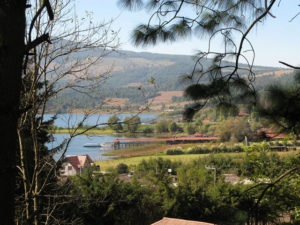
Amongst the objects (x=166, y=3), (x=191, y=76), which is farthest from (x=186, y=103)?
(x=166, y=3)

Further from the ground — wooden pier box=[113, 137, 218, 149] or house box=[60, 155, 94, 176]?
house box=[60, 155, 94, 176]

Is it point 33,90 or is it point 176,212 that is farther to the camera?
point 176,212

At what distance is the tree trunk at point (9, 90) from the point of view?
804 mm

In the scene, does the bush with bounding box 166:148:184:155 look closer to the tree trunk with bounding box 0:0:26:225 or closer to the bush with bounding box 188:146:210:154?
the bush with bounding box 188:146:210:154

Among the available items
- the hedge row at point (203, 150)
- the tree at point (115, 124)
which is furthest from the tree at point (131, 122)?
the hedge row at point (203, 150)

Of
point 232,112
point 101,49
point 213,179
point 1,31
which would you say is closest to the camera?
point 1,31

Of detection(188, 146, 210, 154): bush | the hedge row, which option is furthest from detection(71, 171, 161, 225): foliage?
detection(188, 146, 210, 154): bush

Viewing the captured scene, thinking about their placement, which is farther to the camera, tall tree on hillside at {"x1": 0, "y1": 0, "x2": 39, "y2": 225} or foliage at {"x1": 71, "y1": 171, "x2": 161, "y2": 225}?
foliage at {"x1": 71, "y1": 171, "x2": 161, "y2": 225}

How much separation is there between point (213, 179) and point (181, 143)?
37009 millimetres

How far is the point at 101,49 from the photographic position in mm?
4172

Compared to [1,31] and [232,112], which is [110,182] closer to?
[232,112]

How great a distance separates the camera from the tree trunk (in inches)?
31.6

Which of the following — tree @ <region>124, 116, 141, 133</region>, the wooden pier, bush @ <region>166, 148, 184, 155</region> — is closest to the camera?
tree @ <region>124, 116, 141, 133</region>

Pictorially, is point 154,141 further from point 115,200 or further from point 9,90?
point 9,90
